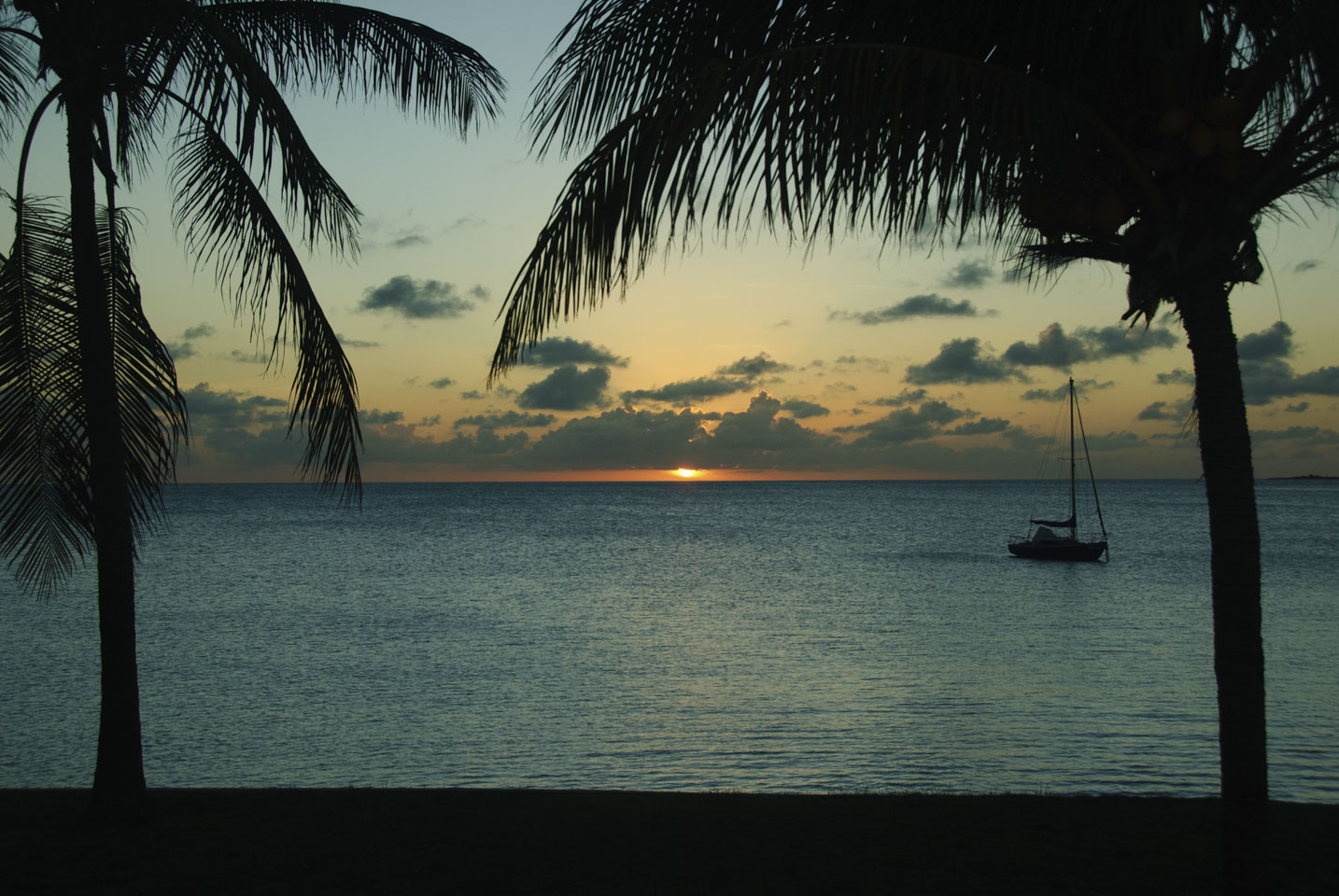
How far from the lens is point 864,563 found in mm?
52594

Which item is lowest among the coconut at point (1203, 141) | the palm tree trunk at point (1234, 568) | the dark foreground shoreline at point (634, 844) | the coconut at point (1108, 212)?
the dark foreground shoreline at point (634, 844)

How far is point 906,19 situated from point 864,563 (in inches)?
1968

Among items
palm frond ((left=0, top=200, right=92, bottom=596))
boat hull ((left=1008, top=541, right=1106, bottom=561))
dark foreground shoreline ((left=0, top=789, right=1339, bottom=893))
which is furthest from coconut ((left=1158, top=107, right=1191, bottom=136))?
boat hull ((left=1008, top=541, right=1106, bottom=561))

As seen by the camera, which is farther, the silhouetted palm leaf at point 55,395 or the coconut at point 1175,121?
the silhouetted palm leaf at point 55,395

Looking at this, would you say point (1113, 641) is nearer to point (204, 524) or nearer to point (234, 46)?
point (234, 46)

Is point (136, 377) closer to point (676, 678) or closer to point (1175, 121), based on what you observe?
point (1175, 121)

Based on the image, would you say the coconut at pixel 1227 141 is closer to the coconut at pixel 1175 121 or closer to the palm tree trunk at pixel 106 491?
the coconut at pixel 1175 121

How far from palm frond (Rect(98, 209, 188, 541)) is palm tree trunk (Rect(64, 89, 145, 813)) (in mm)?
151

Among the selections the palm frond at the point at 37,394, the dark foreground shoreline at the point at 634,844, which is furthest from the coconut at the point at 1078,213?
the palm frond at the point at 37,394

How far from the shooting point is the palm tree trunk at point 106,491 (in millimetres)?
6051

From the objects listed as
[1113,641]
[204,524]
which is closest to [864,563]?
[1113,641]

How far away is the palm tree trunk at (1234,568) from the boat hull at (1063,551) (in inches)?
1926

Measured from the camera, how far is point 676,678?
68.9ft

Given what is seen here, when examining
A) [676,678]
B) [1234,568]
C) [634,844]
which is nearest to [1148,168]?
[1234,568]
